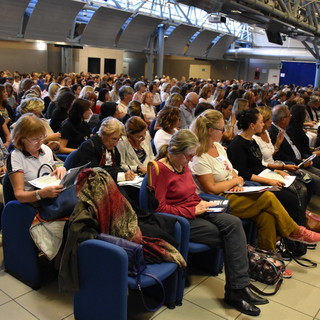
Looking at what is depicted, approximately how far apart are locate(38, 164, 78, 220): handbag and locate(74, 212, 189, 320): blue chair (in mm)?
430

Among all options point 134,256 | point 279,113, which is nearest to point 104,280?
point 134,256

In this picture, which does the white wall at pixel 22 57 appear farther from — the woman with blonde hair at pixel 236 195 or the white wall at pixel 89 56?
the woman with blonde hair at pixel 236 195

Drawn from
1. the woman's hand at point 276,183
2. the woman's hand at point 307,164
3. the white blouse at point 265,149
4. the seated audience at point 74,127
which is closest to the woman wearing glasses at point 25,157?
the seated audience at point 74,127

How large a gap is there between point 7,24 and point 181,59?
48.3 feet

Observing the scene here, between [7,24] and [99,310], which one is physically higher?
[7,24]

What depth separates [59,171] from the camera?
2.87 meters

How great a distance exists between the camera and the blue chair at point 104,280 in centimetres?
219

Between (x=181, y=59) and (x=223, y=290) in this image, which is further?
(x=181, y=59)

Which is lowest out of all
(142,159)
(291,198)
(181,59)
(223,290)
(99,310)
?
(223,290)

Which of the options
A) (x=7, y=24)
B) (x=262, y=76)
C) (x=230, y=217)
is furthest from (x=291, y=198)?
(x=262, y=76)

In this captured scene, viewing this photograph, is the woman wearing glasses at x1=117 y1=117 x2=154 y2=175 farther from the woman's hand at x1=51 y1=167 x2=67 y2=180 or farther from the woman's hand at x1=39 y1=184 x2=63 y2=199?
the woman's hand at x1=39 y1=184 x2=63 y2=199

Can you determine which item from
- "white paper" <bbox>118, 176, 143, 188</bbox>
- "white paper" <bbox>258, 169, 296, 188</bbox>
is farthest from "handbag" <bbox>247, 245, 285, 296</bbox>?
"white paper" <bbox>118, 176, 143, 188</bbox>

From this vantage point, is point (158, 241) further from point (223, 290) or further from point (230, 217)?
point (223, 290)

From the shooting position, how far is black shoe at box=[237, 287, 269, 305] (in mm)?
2855
